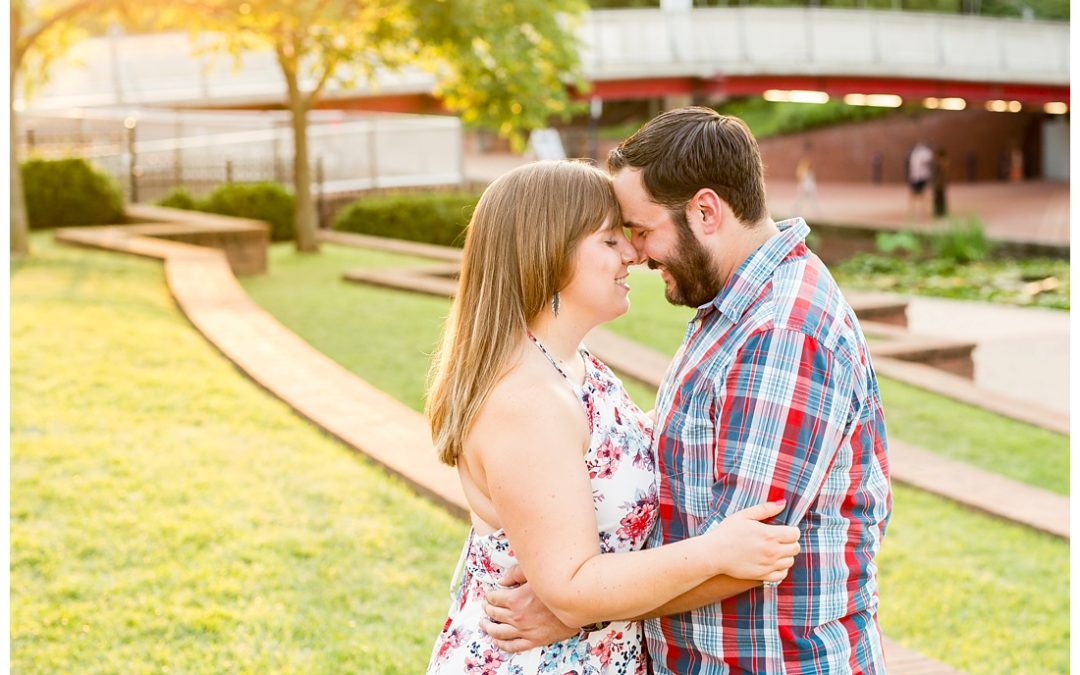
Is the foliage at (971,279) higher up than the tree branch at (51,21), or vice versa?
the tree branch at (51,21)

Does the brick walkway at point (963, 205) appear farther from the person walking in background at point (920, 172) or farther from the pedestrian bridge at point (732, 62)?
the pedestrian bridge at point (732, 62)

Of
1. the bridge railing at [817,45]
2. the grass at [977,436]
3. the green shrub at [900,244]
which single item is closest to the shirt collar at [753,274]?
the grass at [977,436]

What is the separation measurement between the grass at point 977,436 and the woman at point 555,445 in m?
5.94

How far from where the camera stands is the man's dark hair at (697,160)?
2.24 m

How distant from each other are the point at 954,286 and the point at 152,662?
1925 cm

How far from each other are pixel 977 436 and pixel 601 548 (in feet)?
21.9

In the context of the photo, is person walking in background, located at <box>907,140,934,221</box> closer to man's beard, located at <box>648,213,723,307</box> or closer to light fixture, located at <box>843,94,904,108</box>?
→ light fixture, located at <box>843,94,904,108</box>

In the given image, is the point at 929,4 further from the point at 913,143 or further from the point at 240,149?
the point at 240,149

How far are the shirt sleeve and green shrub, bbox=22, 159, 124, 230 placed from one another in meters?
16.8

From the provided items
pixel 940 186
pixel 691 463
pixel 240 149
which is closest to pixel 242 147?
pixel 240 149

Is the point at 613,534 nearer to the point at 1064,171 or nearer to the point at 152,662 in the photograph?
the point at 152,662

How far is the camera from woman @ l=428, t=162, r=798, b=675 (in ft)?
7.12

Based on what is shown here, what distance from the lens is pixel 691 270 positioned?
237 cm

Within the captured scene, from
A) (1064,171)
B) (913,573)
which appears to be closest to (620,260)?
(913,573)
